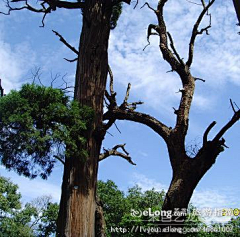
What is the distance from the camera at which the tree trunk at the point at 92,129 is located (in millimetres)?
4125

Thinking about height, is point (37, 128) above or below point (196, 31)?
below

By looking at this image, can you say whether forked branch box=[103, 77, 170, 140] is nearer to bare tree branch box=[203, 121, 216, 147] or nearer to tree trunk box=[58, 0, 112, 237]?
tree trunk box=[58, 0, 112, 237]

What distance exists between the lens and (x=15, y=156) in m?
4.06

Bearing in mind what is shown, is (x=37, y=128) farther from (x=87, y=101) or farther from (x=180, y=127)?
(x=180, y=127)

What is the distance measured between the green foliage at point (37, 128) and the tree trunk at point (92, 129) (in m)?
0.28

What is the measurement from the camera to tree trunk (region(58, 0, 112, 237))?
4.12 meters

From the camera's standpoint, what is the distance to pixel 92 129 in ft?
14.9

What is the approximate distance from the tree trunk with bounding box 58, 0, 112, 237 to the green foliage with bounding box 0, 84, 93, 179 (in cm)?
28

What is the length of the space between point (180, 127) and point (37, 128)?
6.00 feet

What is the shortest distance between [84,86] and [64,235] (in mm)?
1972

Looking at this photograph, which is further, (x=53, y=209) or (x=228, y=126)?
(x=53, y=209)

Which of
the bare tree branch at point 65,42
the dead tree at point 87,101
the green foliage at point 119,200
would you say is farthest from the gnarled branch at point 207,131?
the green foliage at point 119,200

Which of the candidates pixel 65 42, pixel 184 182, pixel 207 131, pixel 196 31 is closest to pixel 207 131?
pixel 207 131

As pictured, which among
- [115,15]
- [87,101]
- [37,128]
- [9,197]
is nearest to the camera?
[37,128]
